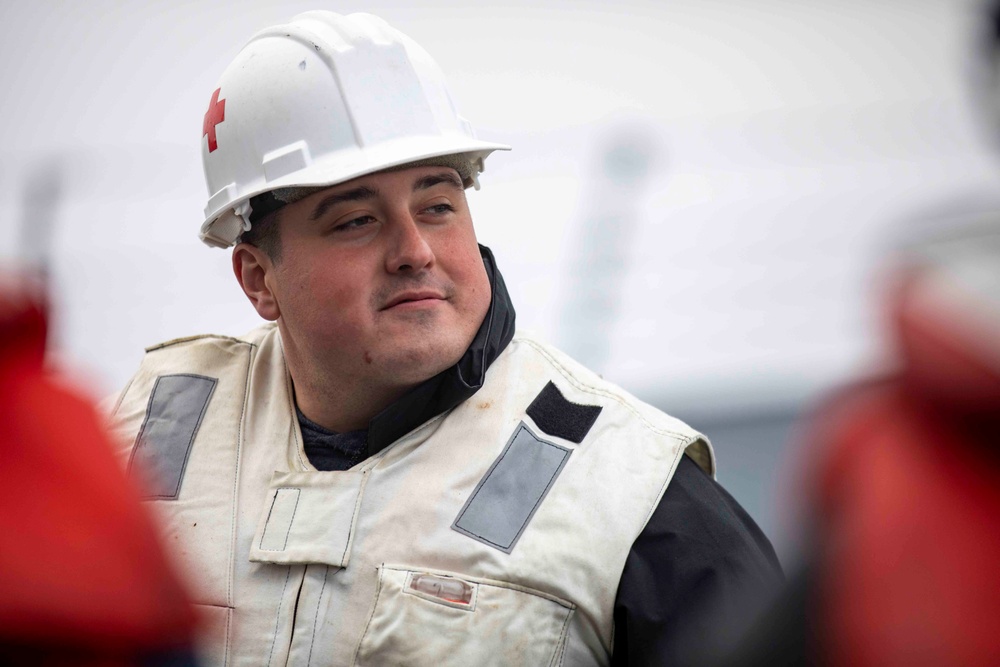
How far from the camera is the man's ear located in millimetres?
2422

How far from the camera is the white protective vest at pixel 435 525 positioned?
197 centimetres

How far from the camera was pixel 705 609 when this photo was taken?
6.38 ft

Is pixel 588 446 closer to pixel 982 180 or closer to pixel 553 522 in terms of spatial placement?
pixel 553 522

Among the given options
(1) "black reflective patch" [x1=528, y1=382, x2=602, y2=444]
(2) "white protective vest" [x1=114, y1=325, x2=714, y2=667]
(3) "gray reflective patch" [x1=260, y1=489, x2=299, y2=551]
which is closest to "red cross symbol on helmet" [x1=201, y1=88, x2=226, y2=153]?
(2) "white protective vest" [x1=114, y1=325, x2=714, y2=667]

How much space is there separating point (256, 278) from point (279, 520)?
59cm

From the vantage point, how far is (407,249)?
2.20m

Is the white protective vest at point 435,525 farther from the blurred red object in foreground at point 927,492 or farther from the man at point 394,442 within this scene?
the blurred red object in foreground at point 927,492

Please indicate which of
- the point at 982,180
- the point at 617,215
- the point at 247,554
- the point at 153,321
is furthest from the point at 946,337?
the point at 982,180

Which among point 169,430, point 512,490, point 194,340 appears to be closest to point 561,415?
point 512,490

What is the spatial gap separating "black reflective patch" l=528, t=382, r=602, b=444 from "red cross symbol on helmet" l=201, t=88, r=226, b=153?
94cm

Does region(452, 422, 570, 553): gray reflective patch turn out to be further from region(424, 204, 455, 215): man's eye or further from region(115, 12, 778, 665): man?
region(424, 204, 455, 215): man's eye

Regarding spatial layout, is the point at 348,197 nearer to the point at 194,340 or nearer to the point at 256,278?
the point at 256,278

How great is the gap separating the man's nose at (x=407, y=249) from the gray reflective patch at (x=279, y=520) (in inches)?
Result: 20.0

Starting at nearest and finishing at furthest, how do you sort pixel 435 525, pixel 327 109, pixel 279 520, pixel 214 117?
pixel 435 525 < pixel 279 520 < pixel 327 109 < pixel 214 117
